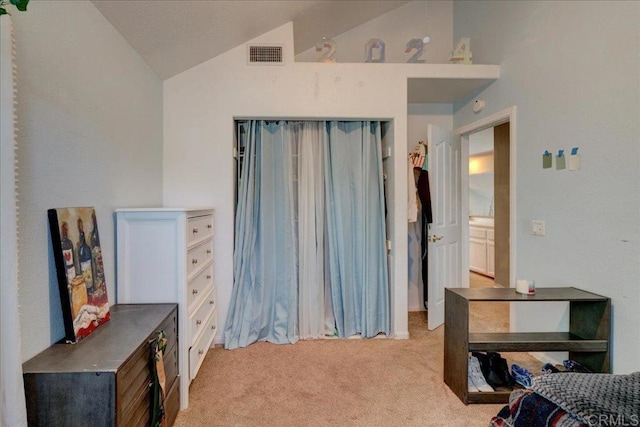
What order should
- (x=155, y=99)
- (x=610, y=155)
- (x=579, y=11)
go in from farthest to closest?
(x=155, y=99) < (x=579, y=11) < (x=610, y=155)

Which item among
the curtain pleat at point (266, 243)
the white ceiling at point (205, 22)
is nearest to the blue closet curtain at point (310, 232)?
the curtain pleat at point (266, 243)

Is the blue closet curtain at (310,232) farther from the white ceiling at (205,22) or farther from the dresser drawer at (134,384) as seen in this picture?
the dresser drawer at (134,384)

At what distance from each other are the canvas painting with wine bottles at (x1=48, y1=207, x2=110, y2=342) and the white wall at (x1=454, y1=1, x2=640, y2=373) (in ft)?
9.24

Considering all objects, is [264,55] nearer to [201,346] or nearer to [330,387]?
[201,346]

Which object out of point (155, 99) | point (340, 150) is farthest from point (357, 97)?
point (155, 99)

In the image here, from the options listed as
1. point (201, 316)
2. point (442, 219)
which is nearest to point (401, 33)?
point (442, 219)

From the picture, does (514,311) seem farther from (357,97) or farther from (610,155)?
(357,97)

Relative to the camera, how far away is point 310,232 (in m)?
2.60

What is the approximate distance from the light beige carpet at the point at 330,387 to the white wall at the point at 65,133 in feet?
3.05

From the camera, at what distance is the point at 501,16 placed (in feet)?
8.44

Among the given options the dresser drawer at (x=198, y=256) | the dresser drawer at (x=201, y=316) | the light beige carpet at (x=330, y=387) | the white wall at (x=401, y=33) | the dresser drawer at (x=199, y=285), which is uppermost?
the white wall at (x=401, y=33)

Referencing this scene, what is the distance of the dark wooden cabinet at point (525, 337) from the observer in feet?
5.68

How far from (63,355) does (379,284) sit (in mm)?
2152

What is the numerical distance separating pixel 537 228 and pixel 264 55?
2.61m
